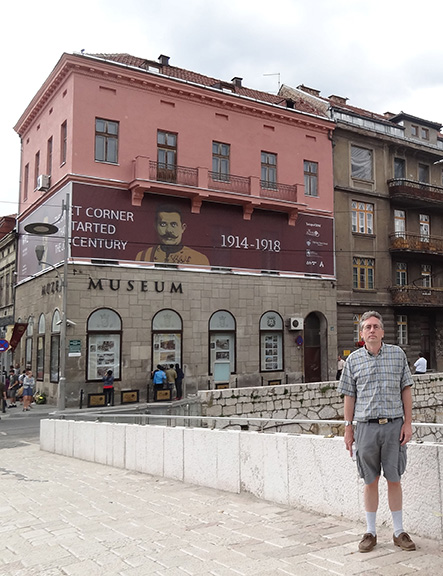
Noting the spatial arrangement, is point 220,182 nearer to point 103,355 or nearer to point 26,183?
point 103,355

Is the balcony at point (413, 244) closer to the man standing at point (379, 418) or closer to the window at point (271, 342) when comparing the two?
the window at point (271, 342)

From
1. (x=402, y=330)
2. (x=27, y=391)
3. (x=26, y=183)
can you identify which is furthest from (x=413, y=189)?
(x=27, y=391)

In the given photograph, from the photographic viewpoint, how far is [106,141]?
24.0 m

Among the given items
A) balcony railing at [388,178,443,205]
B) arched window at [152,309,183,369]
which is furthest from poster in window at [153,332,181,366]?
balcony railing at [388,178,443,205]

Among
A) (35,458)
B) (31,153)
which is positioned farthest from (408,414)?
(31,153)

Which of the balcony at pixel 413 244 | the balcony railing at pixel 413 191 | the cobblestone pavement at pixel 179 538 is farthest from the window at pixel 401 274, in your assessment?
the cobblestone pavement at pixel 179 538

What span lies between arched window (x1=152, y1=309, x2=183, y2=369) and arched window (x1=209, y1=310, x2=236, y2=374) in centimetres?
165

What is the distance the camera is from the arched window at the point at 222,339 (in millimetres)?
25516

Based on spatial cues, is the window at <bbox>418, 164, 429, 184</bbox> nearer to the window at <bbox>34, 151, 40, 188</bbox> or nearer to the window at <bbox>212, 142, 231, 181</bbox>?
the window at <bbox>212, 142, 231, 181</bbox>

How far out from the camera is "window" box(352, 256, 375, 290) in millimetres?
30328

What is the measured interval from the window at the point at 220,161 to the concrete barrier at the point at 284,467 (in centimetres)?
1847

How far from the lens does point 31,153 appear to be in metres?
29.4

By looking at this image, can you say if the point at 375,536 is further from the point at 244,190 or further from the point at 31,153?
the point at 31,153

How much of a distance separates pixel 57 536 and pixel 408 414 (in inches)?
142
